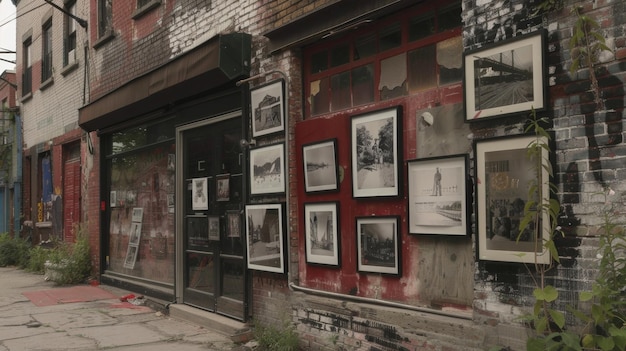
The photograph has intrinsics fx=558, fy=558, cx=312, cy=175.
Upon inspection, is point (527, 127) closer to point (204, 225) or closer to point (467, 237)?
point (467, 237)

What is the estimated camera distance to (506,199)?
3727mm

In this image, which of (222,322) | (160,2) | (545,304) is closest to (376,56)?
(545,304)

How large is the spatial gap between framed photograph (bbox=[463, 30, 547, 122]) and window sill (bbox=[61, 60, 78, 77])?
10639 millimetres

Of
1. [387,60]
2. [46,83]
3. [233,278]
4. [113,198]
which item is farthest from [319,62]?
[46,83]

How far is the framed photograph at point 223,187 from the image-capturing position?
718cm

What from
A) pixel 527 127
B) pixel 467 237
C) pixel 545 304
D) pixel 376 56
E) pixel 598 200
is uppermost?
pixel 376 56

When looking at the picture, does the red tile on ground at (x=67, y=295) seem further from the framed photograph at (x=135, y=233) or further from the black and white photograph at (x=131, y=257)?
the framed photograph at (x=135, y=233)

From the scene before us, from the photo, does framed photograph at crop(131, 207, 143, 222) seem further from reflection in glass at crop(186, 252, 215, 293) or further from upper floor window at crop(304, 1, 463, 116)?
upper floor window at crop(304, 1, 463, 116)

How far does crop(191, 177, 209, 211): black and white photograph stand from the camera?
25.2 feet

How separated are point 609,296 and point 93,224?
1043 centimetres

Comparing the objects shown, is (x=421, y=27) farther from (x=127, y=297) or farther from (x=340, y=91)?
(x=127, y=297)

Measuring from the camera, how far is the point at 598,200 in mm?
3262

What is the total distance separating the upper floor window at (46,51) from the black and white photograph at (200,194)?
867 cm

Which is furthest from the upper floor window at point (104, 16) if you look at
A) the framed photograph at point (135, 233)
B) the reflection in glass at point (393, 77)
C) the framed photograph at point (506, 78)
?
the framed photograph at point (506, 78)
